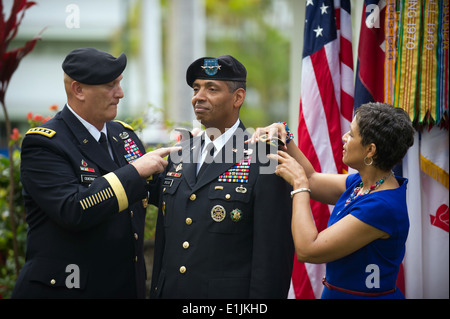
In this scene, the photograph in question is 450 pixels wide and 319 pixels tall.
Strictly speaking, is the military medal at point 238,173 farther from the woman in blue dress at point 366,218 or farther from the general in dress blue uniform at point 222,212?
the woman in blue dress at point 366,218

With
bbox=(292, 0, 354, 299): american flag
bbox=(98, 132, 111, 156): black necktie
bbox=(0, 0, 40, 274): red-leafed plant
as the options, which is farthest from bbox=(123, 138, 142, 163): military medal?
bbox=(0, 0, 40, 274): red-leafed plant

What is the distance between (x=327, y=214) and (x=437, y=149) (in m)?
1.00

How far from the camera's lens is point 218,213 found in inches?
109

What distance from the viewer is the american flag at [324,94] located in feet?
13.5

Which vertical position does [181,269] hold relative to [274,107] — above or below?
below

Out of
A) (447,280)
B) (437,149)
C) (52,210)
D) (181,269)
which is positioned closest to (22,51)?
(52,210)

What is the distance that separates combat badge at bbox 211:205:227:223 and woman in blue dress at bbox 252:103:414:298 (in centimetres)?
37

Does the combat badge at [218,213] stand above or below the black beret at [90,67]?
below

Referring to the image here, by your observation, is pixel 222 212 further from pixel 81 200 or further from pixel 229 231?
pixel 81 200

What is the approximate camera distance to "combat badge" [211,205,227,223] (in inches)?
109

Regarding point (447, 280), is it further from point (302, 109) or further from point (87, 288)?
point (87, 288)

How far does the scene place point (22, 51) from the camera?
467 cm

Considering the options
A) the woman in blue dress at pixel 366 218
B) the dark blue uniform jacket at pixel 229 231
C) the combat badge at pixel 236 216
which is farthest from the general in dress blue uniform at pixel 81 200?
the woman in blue dress at pixel 366 218

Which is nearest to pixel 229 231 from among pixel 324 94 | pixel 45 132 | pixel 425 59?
pixel 45 132
